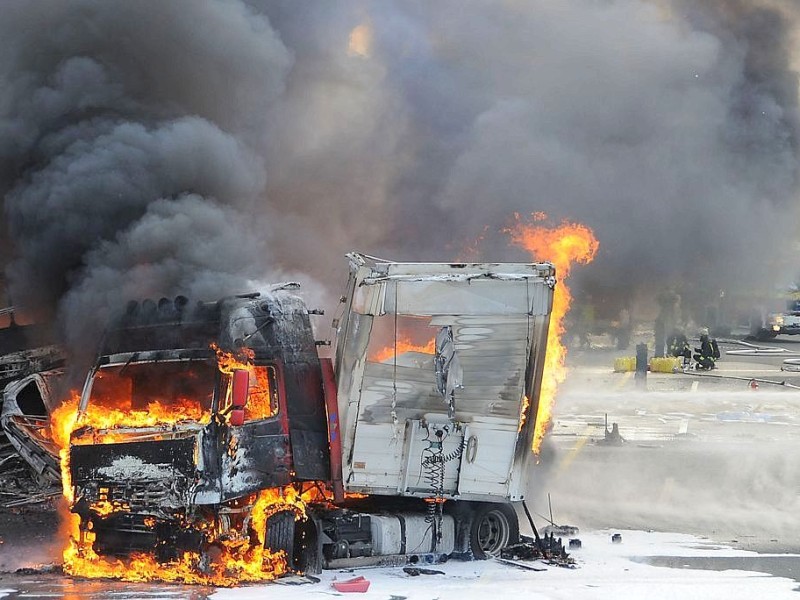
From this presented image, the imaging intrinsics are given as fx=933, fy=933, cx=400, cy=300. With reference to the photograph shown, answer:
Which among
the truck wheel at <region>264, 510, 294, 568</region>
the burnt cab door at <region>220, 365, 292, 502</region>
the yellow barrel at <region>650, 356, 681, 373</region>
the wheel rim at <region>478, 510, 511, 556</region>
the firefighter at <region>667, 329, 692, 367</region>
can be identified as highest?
the firefighter at <region>667, 329, 692, 367</region>

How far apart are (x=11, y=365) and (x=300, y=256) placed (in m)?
4.38

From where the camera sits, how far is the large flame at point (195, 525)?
8422mm

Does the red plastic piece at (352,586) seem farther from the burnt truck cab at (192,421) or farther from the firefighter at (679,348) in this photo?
the firefighter at (679,348)

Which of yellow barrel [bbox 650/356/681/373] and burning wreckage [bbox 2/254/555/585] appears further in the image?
yellow barrel [bbox 650/356/681/373]

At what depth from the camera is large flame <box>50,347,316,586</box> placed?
8422mm

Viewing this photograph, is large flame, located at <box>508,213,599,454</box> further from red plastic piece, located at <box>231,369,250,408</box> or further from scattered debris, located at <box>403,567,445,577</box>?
red plastic piece, located at <box>231,369,250,408</box>

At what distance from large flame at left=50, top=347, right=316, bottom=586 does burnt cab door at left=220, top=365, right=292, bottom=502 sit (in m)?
0.07

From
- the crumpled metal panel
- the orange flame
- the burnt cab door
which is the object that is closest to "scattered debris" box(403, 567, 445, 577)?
the crumpled metal panel

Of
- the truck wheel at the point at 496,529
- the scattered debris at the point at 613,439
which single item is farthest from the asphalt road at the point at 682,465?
the truck wheel at the point at 496,529

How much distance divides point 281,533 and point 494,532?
2.65 m

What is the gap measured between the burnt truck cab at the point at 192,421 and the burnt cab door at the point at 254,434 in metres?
0.01

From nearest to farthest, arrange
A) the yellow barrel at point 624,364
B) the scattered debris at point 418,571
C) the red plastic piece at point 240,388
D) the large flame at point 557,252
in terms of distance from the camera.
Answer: the red plastic piece at point 240,388, the scattered debris at point 418,571, the large flame at point 557,252, the yellow barrel at point 624,364

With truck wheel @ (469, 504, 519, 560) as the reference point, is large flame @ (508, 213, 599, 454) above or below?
above

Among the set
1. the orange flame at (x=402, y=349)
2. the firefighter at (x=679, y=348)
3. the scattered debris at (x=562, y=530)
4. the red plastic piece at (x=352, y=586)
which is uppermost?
the firefighter at (x=679, y=348)
